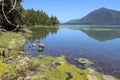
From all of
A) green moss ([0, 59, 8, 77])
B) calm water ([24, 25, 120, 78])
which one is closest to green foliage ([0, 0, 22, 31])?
green moss ([0, 59, 8, 77])

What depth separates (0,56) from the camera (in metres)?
28.7

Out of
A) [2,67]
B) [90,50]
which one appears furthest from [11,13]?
[2,67]

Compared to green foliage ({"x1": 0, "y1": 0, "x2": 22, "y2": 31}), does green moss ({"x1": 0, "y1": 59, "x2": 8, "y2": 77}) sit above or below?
below

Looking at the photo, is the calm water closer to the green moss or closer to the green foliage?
the green foliage

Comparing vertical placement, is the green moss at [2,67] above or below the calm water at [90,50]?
above

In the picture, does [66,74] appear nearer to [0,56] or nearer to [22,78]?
[22,78]

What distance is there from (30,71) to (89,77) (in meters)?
7.54

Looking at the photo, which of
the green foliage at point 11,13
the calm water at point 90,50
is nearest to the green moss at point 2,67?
the green foliage at point 11,13

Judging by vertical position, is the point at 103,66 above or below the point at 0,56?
below

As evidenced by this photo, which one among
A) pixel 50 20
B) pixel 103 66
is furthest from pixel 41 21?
pixel 103 66

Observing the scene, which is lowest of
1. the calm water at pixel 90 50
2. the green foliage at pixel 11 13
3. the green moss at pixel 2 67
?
the calm water at pixel 90 50

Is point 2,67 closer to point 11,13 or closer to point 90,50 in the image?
point 90,50

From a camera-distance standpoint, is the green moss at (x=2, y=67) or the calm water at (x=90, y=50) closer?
the green moss at (x=2, y=67)

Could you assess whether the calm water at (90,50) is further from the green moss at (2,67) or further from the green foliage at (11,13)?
the green moss at (2,67)
